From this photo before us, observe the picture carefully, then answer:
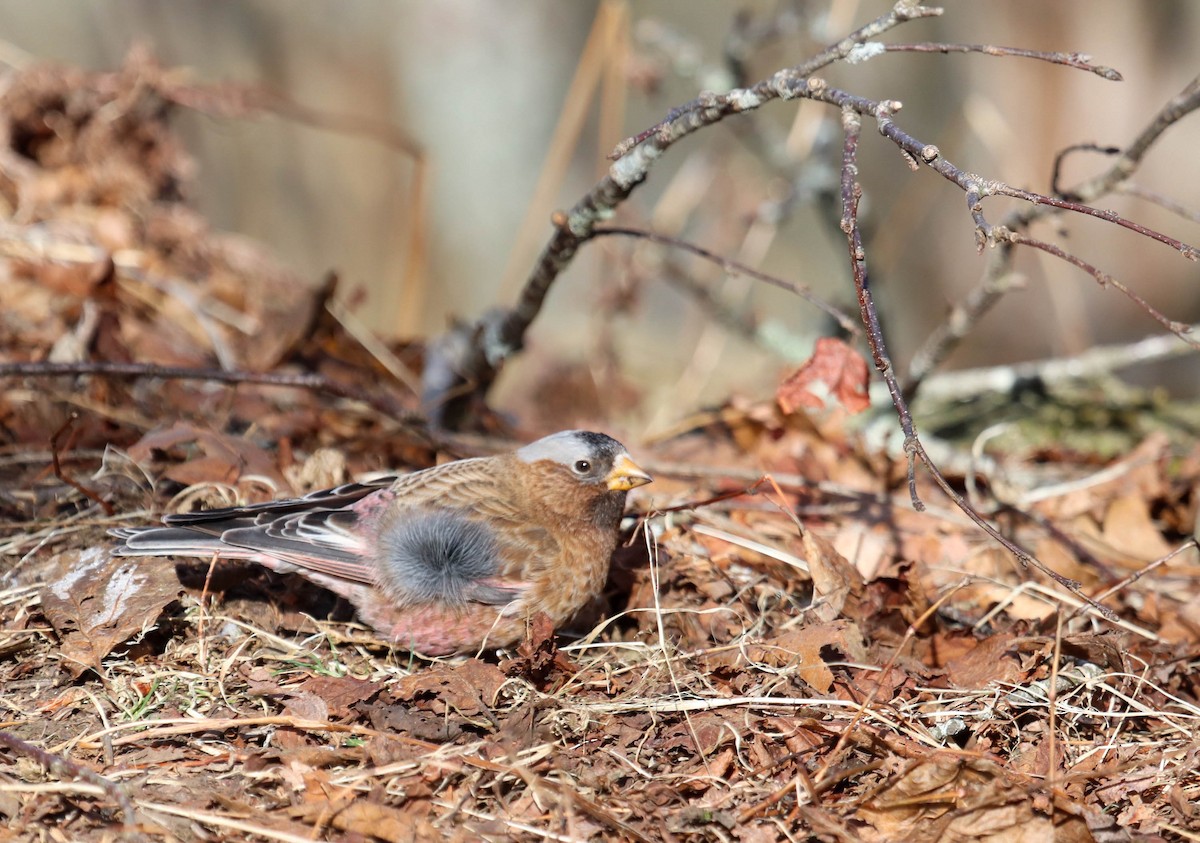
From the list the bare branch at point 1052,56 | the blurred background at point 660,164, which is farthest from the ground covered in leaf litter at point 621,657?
the blurred background at point 660,164

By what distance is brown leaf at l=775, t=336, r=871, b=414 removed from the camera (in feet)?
11.7

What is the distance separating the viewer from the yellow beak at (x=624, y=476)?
354 centimetres

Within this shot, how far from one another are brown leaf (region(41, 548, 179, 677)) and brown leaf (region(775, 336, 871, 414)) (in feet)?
7.17

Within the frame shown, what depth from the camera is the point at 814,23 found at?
5691mm

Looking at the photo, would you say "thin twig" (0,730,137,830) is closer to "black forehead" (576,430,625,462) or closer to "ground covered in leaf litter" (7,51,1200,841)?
"ground covered in leaf litter" (7,51,1200,841)

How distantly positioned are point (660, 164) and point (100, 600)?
7844 millimetres

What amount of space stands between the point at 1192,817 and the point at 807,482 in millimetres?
1862

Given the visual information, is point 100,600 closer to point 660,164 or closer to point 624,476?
point 624,476

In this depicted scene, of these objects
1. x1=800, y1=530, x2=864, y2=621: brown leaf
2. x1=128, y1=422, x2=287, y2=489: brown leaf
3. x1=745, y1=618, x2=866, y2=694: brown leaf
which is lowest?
x1=128, y1=422, x2=287, y2=489: brown leaf

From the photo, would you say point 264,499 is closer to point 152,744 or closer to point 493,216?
point 152,744

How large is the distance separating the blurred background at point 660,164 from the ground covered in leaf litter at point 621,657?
1.70 meters

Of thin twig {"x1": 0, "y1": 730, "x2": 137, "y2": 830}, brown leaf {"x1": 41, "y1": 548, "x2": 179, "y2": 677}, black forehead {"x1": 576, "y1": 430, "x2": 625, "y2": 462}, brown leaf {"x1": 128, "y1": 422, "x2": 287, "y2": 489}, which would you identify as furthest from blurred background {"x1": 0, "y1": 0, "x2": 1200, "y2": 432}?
thin twig {"x1": 0, "y1": 730, "x2": 137, "y2": 830}

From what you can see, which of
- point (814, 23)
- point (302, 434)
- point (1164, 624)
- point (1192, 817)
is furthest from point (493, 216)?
point (1192, 817)

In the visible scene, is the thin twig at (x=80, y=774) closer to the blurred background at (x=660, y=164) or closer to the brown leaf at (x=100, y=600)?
the brown leaf at (x=100, y=600)
